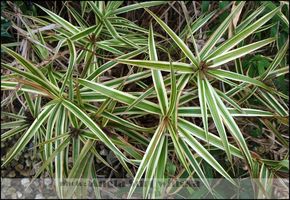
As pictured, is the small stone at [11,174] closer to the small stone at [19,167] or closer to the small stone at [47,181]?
the small stone at [19,167]

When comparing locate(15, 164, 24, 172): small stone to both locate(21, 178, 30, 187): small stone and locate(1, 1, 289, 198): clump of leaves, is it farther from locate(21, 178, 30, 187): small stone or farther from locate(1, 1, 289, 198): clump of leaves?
locate(1, 1, 289, 198): clump of leaves

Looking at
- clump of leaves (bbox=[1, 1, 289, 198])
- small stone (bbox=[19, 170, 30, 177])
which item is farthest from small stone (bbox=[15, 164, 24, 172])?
clump of leaves (bbox=[1, 1, 289, 198])

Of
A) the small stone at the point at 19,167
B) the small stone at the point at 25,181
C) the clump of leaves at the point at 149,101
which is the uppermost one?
the clump of leaves at the point at 149,101

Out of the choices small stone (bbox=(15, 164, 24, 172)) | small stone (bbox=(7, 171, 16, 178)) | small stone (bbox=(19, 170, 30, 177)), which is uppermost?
small stone (bbox=(15, 164, 24, 172))

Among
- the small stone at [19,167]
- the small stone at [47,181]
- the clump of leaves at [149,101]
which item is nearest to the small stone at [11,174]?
the small stone at [19,167]

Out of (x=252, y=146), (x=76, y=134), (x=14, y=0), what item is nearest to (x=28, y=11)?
(x=14, y=0)

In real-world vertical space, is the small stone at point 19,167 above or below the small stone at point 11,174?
above

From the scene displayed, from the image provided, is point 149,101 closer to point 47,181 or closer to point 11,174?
point 47,181

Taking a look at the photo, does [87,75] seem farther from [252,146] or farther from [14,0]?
[252,146]

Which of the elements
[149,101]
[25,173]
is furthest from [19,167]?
[149,101]
